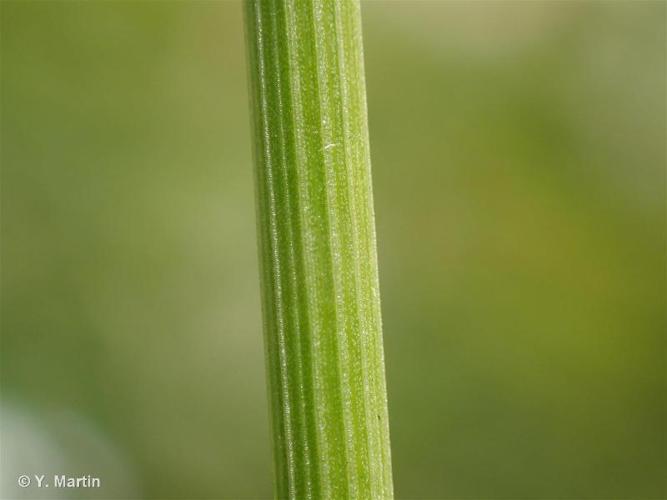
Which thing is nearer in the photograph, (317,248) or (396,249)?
(317,248)

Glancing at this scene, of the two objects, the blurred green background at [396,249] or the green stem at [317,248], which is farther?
the blurred green background at [396,249]

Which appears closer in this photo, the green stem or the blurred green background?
the green stem

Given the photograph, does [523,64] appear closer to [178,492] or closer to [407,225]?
[407,225]

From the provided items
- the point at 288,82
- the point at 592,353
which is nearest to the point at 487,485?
the point at 592,353
